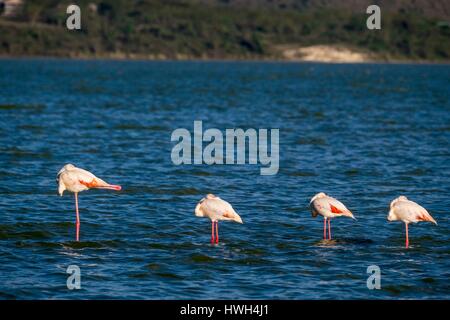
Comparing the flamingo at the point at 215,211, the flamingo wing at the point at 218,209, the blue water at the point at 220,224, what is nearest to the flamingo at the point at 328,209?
the blue water at the point at 220,224

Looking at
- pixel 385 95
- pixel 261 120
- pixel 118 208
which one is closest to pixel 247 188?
pixel 118 208

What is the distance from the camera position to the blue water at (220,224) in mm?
15320

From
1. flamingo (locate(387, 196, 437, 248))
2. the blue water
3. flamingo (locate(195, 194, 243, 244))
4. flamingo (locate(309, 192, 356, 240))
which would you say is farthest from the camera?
flamingo (locate(309, 192, 356, 240))

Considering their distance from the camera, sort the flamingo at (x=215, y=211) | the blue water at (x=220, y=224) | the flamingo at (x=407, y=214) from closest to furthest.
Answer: the blue water at (x=220, y=224) < the flamingo at (x=407, y=214) < the flamingo at (x=215, y=211)

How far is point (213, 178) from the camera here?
26359mm

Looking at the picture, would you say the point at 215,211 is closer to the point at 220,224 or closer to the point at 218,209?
the point at 218,209

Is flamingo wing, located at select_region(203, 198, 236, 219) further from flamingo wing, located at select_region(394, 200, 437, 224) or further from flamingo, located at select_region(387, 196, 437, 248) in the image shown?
flamingo wing, located at select_region(394, 200, 437, 224)

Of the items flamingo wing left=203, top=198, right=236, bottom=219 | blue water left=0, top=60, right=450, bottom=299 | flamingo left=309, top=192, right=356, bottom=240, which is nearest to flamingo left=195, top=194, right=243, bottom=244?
flamingo wing left=203, top=198, right=236, bottom=219

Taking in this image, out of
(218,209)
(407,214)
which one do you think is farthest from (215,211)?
(407,214)

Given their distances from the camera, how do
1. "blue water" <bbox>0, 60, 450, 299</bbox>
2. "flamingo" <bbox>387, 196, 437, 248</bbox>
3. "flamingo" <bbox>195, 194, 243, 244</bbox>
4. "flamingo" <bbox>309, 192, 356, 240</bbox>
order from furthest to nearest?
"flamingo" <bbox>309, 192, 356, 240</bbox>
"flamingo" <bbox>195, 194, 243, 244</bbox>
"flamingo" <bbox>387, 196, 437, 248</bbox>
"blue water" <bbox>0, 60, 450, 299</bbox>

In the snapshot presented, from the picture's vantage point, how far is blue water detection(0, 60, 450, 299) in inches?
603

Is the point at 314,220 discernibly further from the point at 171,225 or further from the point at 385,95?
the point at 385,95

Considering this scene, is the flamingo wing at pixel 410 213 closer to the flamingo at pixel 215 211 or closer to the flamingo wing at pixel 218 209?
the flamingo at pixel 215 211

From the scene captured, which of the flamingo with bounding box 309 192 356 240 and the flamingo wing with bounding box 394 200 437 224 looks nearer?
the flamingo wing with bounding box 394 200 437 224
